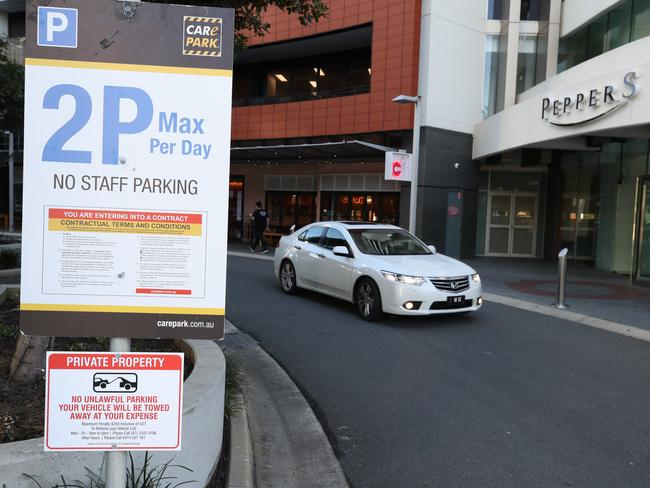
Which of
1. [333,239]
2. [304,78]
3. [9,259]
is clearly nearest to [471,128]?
[304,78]

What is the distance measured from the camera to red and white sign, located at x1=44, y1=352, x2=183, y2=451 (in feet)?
8.18

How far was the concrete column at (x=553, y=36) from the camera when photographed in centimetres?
1862

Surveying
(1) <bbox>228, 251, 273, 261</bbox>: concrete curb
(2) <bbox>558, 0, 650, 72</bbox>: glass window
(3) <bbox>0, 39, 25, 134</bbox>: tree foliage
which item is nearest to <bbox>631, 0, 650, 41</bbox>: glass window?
(2) <bbox>558, 0, 650, 72</bbox>: glass window

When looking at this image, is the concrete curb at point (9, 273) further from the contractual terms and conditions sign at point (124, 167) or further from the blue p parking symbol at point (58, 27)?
the blue p parking symbol at point (58, 27)

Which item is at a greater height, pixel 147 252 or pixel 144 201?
pixel 144 201

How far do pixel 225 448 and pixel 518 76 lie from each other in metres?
18.5

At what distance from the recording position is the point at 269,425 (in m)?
5.03

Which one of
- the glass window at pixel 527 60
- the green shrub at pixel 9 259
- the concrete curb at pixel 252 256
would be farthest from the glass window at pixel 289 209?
the green shrub at pixel 9 259

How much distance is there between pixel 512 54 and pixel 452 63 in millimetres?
2101

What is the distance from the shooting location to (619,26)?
1523cm

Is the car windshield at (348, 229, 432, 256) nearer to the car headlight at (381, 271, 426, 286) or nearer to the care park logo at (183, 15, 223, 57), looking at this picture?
the car headlight at (381, 271, 426, 286)

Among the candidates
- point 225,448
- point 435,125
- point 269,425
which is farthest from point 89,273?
point 435,125

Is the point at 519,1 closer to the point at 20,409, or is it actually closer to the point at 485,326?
the point at 485,326

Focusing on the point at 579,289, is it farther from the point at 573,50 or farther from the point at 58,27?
the point at 58,27
